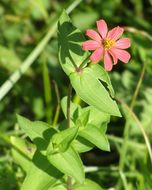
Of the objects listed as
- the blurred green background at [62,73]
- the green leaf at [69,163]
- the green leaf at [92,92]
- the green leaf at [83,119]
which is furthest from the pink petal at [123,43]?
the blurred green background at [62,73]

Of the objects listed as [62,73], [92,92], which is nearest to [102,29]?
[92,92]

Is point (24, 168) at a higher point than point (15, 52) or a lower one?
lower

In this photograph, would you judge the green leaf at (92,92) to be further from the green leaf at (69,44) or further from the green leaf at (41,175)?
the green leaf at (41,175)

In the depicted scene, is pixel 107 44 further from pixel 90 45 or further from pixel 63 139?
pixel 63 139

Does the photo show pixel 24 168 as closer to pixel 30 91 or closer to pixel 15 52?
pixel 30 91

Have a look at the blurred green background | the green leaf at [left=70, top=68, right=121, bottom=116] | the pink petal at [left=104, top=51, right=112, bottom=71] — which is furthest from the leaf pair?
the blurred green background

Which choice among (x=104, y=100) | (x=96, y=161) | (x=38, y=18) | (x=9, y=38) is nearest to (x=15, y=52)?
(x=9, y=38)
